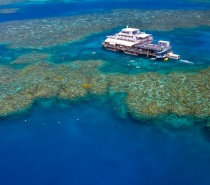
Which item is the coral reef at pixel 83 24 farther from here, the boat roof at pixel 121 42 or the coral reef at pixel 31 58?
Answer: the boat roof at pixel 121 42

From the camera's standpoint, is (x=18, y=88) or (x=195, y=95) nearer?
(x=195, y=95)

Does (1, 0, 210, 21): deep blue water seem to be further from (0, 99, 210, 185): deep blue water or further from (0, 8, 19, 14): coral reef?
(0, 99, 210, 185): deep blue water

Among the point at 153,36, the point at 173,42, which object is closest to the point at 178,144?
the point at 173,42

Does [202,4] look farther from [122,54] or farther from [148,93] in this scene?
[148,93]

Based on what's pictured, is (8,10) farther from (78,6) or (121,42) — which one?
(121,42)

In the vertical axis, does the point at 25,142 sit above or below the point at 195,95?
below

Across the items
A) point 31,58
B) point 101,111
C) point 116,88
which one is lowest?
point 31,58

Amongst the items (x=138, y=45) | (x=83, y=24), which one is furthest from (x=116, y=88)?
(x=83, y=24)

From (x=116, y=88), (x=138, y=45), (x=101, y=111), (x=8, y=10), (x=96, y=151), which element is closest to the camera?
(x=96, y=151)
